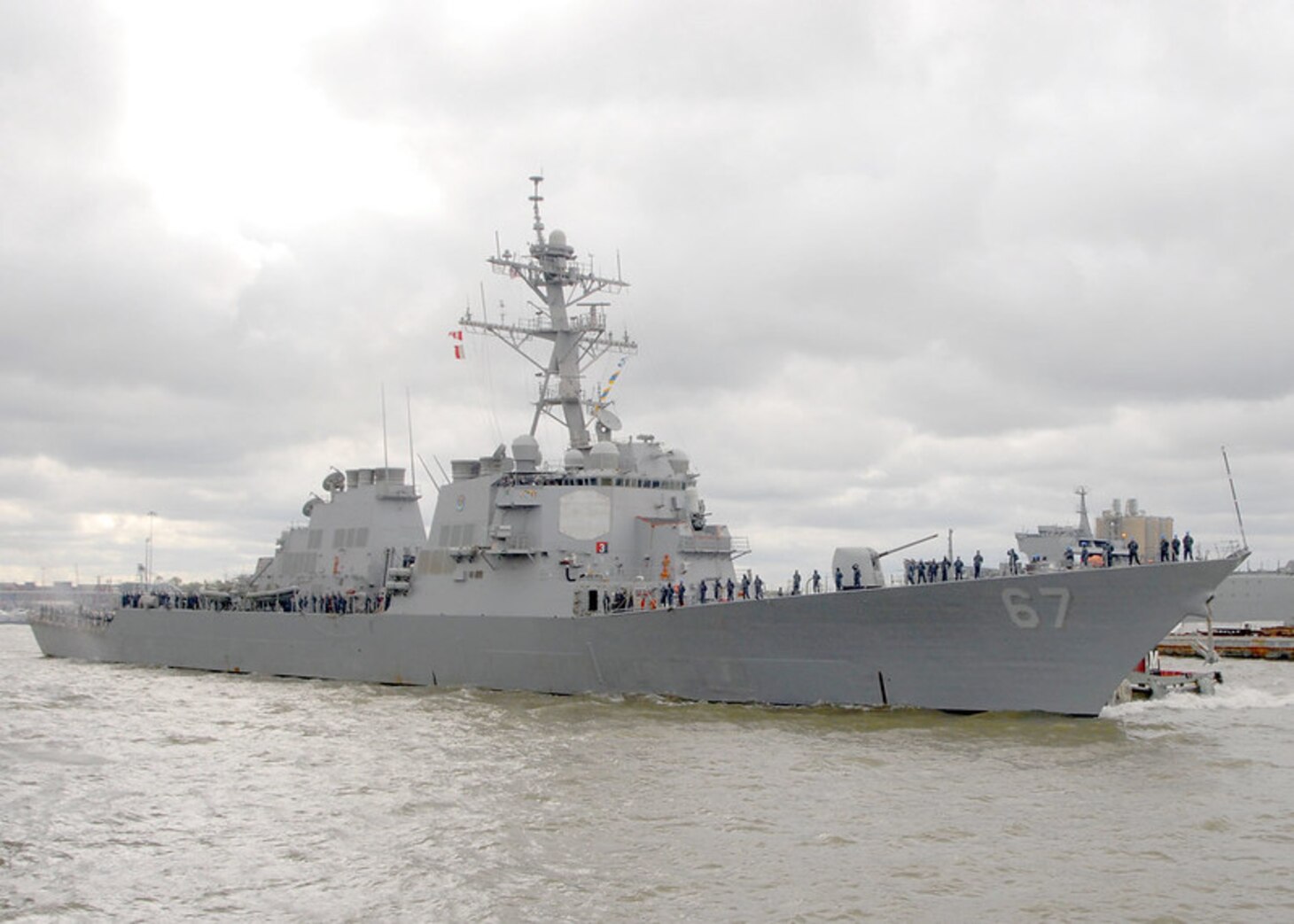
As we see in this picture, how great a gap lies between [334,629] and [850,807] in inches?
622

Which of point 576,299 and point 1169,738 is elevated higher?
point 576,299

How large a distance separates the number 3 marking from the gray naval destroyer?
0.03 meters

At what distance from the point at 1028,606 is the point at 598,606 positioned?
757 centimetres

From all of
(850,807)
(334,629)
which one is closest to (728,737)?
(850,807)

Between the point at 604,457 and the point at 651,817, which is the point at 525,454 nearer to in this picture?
the point at 604,457

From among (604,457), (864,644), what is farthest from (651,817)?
(604,457)

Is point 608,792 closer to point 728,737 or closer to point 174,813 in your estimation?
point 728,737

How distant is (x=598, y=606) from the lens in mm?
20531

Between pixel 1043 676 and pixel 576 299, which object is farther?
pixel 576 299

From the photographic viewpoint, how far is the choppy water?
31.2 feet

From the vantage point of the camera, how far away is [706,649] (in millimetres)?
18625

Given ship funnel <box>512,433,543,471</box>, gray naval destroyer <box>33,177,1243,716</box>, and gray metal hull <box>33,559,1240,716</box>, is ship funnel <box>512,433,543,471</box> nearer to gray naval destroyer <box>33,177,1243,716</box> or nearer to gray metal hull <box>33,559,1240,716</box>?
gray naval destroyer <box>33,177,1243,716</box>

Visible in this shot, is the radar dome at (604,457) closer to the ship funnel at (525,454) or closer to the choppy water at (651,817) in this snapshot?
the ship funnel at (525,454)

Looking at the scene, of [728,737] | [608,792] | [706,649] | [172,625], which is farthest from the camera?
[172,625]
